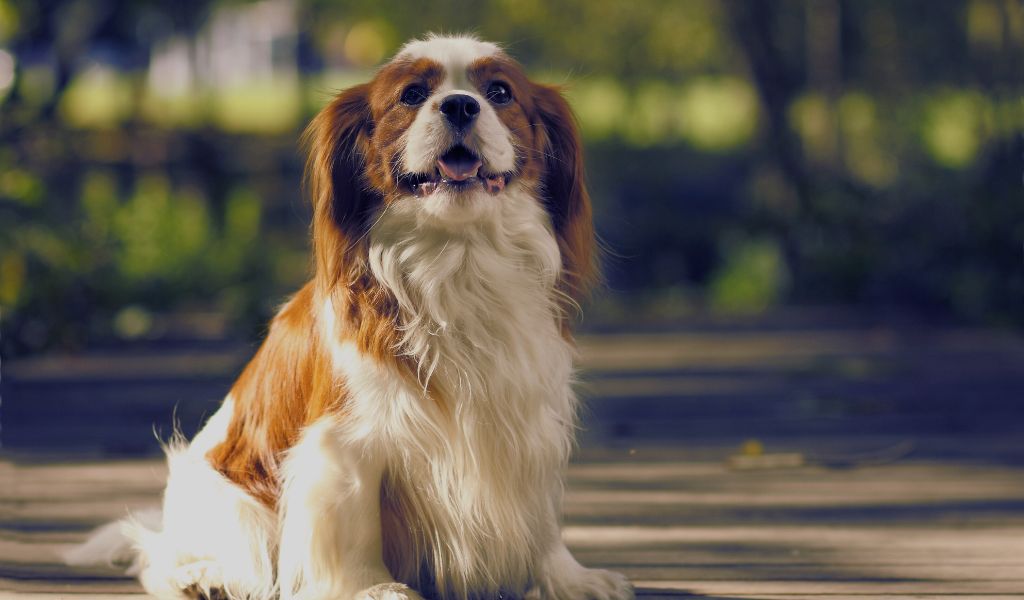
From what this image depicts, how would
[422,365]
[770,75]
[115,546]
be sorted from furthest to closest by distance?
[770,75]
[115,546]
[422,365]

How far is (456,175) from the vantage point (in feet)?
8.19

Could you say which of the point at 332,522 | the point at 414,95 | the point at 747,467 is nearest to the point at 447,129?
the point at 414,95

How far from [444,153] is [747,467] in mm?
2258

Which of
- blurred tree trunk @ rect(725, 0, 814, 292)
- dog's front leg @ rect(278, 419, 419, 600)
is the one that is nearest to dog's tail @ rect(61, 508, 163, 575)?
dog's front leg @ rect(278, 419, 419, 600)

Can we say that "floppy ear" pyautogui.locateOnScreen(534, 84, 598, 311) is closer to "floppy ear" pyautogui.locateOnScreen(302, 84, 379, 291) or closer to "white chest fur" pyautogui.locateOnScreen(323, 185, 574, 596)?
"white chest fur" pyautogui.locateOnScreen(323, 185, 574, 596)

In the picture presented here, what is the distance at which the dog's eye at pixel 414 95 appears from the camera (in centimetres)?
258

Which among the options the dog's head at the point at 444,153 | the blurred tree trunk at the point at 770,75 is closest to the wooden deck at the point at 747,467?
the dog's head at the point at 444,153

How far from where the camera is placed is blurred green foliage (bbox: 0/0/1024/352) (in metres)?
7.37

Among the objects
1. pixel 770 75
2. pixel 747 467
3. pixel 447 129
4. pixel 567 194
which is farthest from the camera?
pixel 770 75

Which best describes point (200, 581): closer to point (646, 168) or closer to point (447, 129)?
point (447, 129)

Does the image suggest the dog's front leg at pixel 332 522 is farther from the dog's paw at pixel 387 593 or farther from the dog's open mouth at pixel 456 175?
the dog's open mouth at pixel 456 175

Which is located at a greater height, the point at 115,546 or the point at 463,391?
the point at 463,391

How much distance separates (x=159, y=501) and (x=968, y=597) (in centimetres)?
239

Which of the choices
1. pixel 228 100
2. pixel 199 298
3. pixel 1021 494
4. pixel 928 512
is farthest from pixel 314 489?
pixel 228 100
